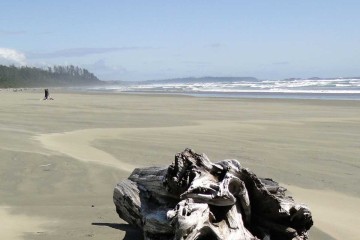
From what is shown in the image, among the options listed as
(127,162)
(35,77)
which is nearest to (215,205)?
(127,162)

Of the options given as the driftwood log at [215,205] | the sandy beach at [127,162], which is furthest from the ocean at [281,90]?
the driftwood log at [215,205]

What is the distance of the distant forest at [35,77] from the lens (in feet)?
362

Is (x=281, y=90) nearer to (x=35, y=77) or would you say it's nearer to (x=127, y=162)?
(x=127, y=162)

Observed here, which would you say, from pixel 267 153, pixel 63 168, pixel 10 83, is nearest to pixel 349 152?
pixel 267 153

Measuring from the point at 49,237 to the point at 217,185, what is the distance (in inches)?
80.2

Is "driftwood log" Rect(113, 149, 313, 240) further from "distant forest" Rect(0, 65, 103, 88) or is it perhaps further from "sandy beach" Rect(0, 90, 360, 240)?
"distant forest" Rect(0, 65, 103, 88)

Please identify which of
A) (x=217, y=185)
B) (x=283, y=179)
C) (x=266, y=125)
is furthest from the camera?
(x=266, y=125)

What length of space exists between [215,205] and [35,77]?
13051cm

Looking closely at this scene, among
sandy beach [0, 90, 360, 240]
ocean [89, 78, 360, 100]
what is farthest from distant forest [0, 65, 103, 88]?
sandy beach [0, 90, 360, 240]

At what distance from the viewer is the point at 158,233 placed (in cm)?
468

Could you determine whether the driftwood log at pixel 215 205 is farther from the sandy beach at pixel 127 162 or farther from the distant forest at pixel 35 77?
the distant forest at pixel 35 77

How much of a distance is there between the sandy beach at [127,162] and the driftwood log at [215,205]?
0.78 m

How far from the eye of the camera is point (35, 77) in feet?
425

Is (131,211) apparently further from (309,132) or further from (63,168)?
(309,132)
